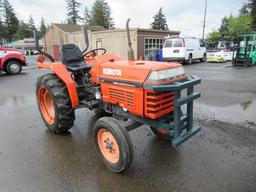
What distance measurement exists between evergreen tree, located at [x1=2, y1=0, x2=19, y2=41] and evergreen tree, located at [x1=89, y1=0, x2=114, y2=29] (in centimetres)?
Answer: 2876

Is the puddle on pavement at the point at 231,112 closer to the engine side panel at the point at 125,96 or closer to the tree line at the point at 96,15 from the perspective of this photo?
the engine side panel at the point at 125,96

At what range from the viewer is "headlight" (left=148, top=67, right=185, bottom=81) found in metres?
2.36

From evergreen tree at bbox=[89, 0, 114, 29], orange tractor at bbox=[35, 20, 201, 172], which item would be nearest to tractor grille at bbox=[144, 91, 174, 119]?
orange tractor at bbox=[35, 20, 201, 172]

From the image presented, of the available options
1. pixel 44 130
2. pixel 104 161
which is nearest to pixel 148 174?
pixel 104 161

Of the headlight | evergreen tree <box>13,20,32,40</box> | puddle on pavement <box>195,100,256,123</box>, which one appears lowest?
puddle on pavement <box>195,100,256,123</box>

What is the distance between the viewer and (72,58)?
3746mm

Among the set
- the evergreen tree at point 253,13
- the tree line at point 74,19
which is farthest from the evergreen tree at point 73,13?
the evergreen tree at point 253,13

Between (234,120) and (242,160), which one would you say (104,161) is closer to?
(242,160)

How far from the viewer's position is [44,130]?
4.01 m

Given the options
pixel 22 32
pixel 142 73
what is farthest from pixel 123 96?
pixel 22 32

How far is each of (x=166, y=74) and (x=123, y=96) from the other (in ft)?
2.00

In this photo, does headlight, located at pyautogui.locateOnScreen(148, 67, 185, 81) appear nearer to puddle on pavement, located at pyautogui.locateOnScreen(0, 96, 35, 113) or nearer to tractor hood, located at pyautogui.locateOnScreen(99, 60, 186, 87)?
tractor hood, located at pyautogui.locateOnScreen(99, 60, 186, 87)

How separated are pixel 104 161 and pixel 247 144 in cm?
224

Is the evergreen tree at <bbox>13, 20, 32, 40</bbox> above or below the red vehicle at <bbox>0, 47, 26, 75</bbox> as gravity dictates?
above
